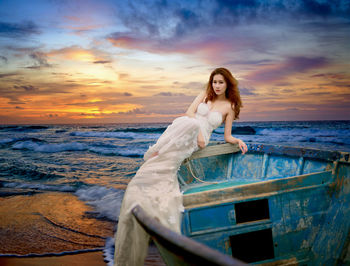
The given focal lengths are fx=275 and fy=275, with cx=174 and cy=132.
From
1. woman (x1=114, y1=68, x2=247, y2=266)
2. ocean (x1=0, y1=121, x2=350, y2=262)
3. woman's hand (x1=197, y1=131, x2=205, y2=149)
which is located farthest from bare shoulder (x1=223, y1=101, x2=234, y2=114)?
ocean (x1=0, y1=121, x2=350, y2=262)

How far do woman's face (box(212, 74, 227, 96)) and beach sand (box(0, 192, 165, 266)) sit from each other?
2.73 m

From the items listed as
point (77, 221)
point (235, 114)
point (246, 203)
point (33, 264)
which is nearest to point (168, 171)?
point (246, 203)

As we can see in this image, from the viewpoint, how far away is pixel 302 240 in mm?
2732

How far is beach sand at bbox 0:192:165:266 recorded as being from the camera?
Answer: 4.07 m

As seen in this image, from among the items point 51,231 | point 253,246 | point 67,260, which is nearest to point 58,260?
point 67,260

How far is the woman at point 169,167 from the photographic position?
217cm

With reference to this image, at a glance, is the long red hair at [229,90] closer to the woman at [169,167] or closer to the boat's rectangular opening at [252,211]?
the woman at [169,167]

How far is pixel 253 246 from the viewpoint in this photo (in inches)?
102

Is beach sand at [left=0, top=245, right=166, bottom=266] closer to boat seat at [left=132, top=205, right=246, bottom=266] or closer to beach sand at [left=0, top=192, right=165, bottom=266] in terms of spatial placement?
beach sand at [left=0, top=192, right=165, bottom=266]

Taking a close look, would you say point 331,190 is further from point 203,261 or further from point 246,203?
point 203,261

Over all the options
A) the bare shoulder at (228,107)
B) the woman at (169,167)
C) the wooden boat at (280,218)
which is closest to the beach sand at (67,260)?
the woman at (169,167)

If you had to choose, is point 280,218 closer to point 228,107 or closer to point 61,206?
point 228,107

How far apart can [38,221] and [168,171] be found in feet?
12.4

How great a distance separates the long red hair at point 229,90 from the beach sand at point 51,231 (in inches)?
104
